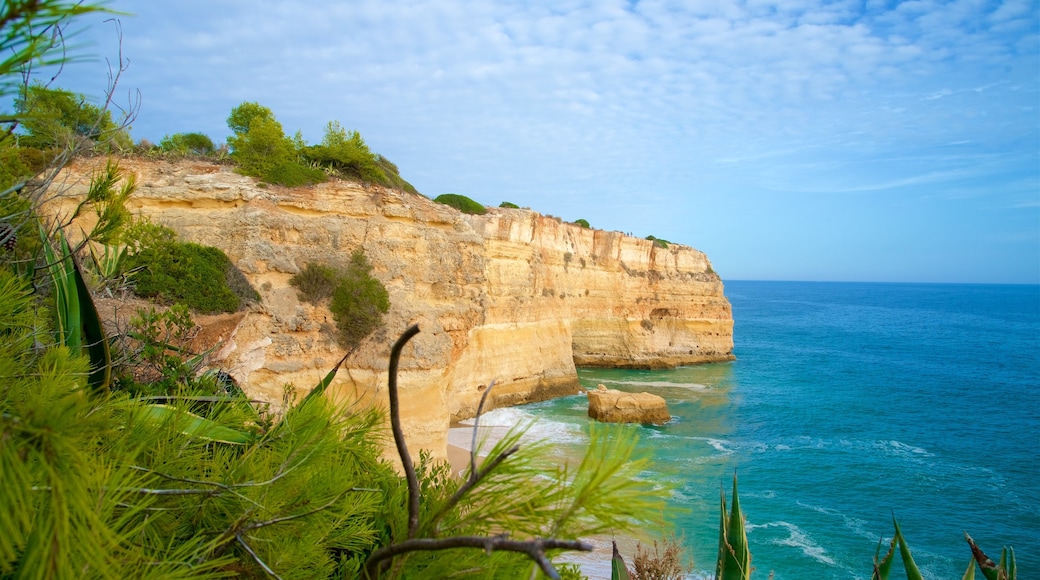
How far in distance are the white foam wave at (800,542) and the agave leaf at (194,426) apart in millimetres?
13741

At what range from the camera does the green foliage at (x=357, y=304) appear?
12.5 meters

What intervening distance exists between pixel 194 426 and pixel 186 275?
8.65 metres

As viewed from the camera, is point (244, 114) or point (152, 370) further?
point (244, 114)

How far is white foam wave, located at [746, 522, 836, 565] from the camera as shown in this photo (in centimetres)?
1271

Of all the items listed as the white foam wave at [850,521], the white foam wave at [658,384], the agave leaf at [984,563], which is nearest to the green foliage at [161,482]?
the agave leaf at [984,563]

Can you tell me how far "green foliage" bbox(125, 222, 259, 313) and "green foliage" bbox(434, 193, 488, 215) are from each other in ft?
55.0

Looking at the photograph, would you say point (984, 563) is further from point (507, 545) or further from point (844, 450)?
point (844, 450)

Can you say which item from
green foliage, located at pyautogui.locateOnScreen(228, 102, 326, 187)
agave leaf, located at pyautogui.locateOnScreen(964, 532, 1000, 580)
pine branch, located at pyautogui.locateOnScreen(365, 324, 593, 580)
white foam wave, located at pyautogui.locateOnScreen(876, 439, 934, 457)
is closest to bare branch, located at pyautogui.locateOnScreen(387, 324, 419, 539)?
pine branch, located at pyautogui.locateOnScreen(365, 324, 593, 580)

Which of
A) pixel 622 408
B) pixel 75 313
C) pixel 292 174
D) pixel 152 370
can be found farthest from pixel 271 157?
pixel 622 408

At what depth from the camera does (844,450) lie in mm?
20828

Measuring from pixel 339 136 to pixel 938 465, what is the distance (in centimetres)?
2268

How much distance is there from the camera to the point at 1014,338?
187ft

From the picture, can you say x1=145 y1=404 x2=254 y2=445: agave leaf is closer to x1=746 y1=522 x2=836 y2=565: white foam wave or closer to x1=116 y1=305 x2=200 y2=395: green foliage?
x1=116 y1=305 x2=200 y2=395: green foliage

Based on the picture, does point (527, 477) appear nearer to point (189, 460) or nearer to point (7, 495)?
point (7, 495)
